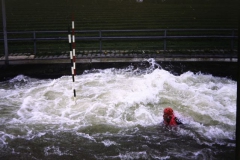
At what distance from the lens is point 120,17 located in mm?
18750

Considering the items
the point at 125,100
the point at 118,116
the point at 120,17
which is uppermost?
→ the point at 120,17

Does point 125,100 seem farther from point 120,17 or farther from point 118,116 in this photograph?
point 120,17

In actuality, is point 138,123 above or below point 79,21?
below

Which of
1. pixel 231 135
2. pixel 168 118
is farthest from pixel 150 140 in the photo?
pixel 231 135

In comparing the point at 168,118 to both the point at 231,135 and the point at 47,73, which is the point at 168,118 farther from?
the point at 47,73

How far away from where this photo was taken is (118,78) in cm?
1100

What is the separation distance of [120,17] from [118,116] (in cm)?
1161

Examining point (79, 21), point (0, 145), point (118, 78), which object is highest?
point (79, 21)

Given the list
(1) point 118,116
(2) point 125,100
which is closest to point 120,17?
(2) point 125,100

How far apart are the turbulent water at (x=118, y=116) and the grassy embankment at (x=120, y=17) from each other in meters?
3.22

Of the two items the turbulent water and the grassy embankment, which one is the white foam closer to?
the turbulent water

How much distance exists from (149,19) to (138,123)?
11.7 m

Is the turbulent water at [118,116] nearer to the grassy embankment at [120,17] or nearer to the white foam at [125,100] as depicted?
the white foam at [125,100]

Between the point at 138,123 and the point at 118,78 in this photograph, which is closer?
the point at 138,123
